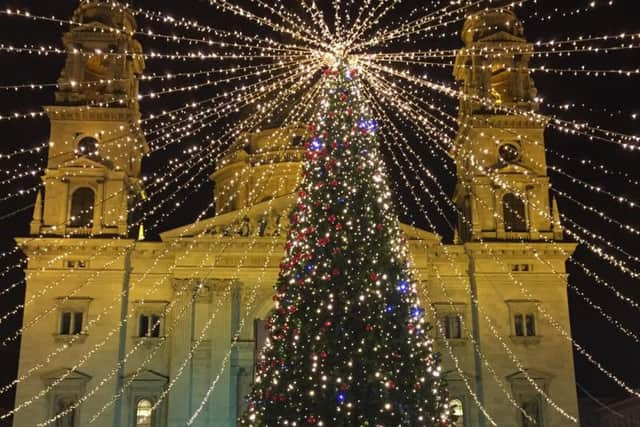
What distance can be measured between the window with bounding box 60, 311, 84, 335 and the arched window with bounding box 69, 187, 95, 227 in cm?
378

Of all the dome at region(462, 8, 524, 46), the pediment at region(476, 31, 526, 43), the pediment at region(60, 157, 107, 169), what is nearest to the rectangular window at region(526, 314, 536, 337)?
the pediment at region(476, 31, 526, 43)

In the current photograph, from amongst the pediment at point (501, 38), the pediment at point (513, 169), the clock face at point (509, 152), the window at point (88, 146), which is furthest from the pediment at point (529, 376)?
the window at point (88, 146)

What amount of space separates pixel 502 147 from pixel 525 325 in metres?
7.84

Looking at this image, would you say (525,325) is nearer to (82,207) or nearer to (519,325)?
(519,325)

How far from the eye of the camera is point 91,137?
37688 millimetres

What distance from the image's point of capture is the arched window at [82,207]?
1452 inches

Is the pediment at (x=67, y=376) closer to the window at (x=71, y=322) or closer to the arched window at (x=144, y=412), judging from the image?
the window at (x=71, y=322)

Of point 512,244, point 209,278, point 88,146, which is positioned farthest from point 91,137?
point 512,244

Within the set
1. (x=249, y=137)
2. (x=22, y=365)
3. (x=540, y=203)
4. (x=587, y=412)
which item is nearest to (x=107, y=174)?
(x=22, y=365)

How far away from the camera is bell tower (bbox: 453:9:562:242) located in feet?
123

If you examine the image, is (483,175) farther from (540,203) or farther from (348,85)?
(348,85)

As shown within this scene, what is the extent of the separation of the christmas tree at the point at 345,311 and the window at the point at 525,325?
2102 centimetres

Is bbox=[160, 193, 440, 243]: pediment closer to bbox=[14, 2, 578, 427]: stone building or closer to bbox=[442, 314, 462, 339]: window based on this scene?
bbox=[14, 2, 578, 427]: stone building

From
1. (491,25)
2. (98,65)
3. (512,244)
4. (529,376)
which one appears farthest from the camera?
(98,65)
